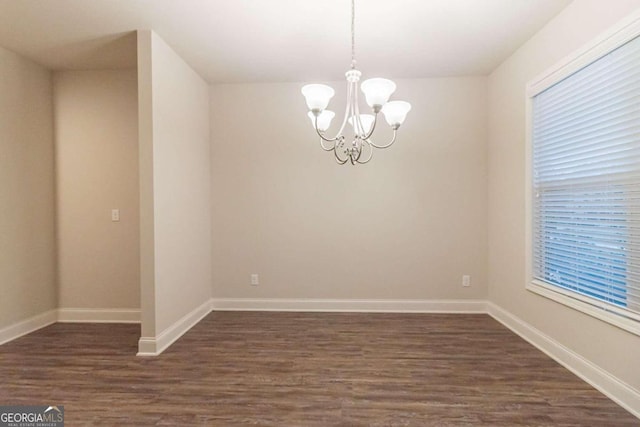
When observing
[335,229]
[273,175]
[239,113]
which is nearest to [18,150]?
[239,113]

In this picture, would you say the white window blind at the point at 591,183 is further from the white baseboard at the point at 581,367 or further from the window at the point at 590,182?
the white baseboard at the point at 581,367

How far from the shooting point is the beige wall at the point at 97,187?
3611 mm

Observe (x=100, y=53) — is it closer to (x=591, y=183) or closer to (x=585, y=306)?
(x=591, y=183)

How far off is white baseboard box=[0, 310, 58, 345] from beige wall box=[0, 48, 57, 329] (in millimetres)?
48

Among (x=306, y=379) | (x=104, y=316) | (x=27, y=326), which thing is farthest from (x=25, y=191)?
(x=306, y=379)

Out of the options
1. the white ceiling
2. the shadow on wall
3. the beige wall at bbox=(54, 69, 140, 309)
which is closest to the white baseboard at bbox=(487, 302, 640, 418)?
the white ceiling

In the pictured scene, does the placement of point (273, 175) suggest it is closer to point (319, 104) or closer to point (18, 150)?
Answer: point (319, 104)

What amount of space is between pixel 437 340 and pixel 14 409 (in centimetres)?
312

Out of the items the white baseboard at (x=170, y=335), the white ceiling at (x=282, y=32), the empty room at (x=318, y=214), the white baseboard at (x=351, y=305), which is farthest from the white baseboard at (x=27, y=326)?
the white ceiling at (x=282, y=32)

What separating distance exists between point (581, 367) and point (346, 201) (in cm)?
252

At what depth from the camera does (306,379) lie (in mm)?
2383

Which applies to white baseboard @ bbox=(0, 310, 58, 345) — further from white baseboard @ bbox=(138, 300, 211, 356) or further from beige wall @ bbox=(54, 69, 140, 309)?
white baseboard @ bbox=(138, 300, 211, 356)

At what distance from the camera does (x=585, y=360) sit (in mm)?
2369

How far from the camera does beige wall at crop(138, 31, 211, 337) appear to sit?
2.78 meters
